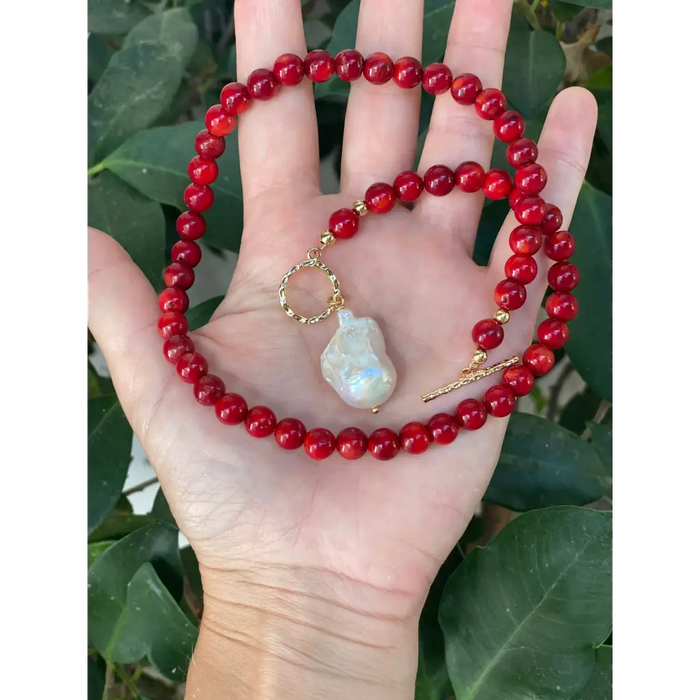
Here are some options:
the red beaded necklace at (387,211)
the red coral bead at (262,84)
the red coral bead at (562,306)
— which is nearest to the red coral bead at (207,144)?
the red beaded necklace at (387,211)

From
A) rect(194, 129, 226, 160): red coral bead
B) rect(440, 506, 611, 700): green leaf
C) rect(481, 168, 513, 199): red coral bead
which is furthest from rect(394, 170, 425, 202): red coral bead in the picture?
rect(440, 506, 611, 700): green leaf

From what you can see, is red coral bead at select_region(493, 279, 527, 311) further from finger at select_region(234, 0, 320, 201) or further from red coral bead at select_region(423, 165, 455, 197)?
finger at select_region(234, 0, 320, 201)

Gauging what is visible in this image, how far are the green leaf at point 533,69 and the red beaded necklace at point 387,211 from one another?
7 centimetres

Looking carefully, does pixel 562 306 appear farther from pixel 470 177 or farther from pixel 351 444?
pixel 351 444

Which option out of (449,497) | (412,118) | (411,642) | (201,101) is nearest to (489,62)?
(412,118)

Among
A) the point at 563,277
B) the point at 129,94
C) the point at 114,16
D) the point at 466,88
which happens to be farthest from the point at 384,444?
the point at 114,16

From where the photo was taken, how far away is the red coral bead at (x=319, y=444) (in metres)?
1.09

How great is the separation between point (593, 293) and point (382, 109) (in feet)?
1.64

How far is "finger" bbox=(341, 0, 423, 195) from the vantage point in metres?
1.27

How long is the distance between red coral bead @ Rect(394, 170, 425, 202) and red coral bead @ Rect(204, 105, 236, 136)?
319 mm

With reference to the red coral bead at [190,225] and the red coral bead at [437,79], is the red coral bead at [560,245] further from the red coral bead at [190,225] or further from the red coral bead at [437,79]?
the red coral bead at [190,225]

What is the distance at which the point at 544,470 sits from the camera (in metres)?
1.15

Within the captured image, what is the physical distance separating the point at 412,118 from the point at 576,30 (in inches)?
15.3

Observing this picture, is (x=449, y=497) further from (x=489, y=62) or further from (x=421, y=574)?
(x=489, y=62)
